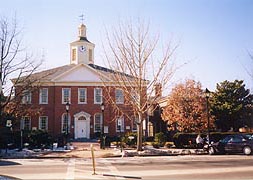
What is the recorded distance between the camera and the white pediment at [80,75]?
46.5m

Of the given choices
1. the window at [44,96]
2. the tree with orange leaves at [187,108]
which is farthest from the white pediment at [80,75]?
the tree with orange leaves at [187,108]

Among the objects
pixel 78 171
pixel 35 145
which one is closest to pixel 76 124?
pixel 35 145

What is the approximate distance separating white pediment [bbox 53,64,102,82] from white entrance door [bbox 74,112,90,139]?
14.7 feet

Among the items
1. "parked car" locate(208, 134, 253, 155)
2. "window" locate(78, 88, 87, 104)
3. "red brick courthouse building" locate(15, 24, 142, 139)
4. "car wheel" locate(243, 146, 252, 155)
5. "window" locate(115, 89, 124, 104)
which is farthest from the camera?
"window" locate(78, 88, 87, 104)

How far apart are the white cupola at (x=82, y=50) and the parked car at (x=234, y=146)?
94.1ft

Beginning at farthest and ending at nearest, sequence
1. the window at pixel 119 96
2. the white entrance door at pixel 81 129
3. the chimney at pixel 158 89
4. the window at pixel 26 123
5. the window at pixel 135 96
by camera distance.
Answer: the window at pixel 26 123
the white entrance door at pixel 81 129
the window at pixel 119 96
the window at pixel 135 96
the chimney at pixel 158 89

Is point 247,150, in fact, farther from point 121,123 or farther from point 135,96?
point 121,123

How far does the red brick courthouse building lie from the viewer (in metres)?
45.8

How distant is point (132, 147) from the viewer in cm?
3056

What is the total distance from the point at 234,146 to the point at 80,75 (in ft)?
85.5

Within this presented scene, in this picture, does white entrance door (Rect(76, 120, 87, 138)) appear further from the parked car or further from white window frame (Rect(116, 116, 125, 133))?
the parked car

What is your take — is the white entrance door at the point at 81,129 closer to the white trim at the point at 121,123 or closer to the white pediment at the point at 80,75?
the white trim at the point at 121,123

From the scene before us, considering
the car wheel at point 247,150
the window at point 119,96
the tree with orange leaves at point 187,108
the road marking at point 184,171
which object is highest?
the window at point 119,96

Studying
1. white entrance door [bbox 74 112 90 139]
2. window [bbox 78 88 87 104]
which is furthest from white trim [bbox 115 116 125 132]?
window [bbox 78 88 87 104]
